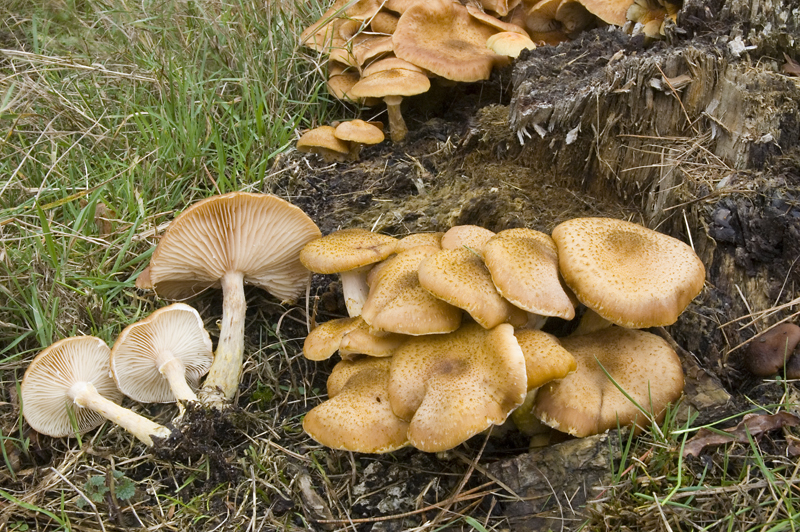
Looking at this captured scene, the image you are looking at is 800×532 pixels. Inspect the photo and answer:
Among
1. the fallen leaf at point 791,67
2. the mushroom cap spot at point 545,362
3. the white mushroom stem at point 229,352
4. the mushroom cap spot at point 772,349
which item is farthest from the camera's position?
the fallen leaf at point 791,67

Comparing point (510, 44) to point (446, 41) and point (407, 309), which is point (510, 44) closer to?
point (446, 41)

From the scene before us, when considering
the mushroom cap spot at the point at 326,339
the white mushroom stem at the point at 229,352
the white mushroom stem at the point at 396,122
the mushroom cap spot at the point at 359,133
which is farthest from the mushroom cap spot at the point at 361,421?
the white mushroom stem at the point at 396,122

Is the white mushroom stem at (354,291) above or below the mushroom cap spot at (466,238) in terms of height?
below

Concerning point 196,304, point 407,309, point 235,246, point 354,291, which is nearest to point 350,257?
point 354,291

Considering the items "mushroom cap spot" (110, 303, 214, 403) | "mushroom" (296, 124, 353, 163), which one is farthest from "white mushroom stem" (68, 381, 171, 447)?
"mushroom" (296, 124, 353, 163)

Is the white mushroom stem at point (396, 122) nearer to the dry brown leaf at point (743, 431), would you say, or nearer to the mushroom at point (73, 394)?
the mushroom at point (73, 394)

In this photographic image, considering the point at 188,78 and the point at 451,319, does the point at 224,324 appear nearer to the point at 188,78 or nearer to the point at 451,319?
the point at 451,319

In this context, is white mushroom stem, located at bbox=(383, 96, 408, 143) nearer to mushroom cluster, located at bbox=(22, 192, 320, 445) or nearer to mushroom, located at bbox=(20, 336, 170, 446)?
mushroom cluster, located at bbox=(22, 192, 320, 445)
